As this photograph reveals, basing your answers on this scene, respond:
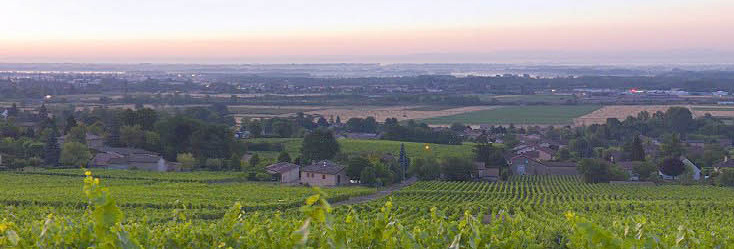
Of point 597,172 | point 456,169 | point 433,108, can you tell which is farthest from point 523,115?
point 456,169

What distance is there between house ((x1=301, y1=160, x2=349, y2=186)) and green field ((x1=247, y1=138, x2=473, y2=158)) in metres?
9.47

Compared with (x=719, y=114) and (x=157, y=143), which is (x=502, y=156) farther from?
(x=719, y=114)

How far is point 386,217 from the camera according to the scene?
18.7 ft

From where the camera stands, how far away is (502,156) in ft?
159

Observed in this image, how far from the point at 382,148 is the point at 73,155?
65.5ft

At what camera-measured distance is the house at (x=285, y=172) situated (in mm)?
38656

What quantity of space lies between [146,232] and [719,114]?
85.6 meters

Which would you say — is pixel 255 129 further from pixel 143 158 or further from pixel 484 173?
pixel 484 173

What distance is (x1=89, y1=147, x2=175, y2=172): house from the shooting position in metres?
43.6

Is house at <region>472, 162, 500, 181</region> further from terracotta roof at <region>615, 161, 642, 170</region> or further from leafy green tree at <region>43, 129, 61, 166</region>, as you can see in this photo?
leafy green tree at <region>43, 129, 61, 166</region>

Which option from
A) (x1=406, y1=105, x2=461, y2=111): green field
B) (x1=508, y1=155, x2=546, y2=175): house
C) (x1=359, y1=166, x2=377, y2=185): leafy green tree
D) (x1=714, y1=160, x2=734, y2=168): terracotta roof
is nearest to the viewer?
(x1=359, y1=166, x2=377, y2=185): leafy green tree

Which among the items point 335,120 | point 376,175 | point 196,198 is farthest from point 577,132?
point 196,198

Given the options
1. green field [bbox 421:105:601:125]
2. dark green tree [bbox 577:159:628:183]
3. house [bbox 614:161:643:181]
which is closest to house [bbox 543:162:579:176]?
house [bbox 614:161:643:181]

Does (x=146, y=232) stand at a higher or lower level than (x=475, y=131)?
higher
